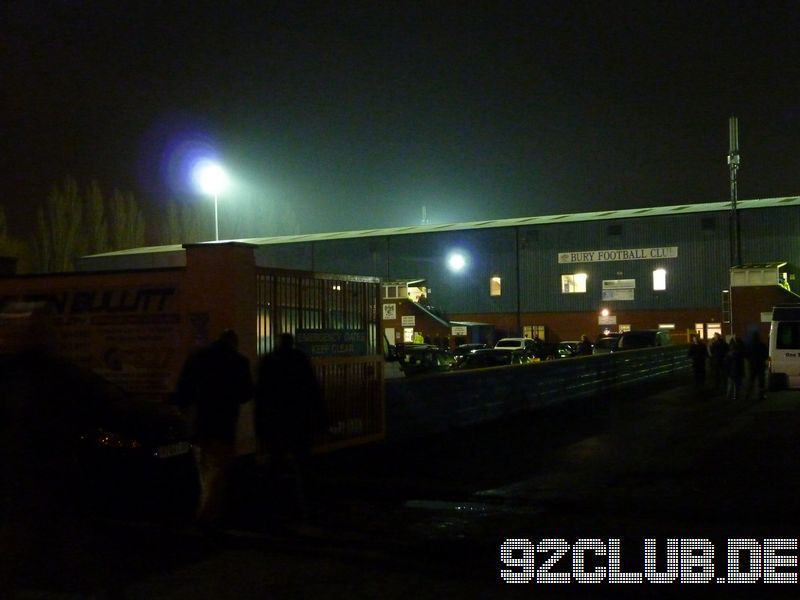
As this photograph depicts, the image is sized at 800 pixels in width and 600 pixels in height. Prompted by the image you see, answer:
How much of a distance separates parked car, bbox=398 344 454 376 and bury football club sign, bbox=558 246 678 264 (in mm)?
31838

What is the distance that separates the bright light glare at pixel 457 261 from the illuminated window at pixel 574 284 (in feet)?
25.4

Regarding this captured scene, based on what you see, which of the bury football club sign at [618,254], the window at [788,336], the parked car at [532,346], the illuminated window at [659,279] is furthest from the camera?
the bury football club sign at [618,254]

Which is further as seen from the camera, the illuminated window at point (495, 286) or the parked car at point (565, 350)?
the illuminated window at point (495, 286)

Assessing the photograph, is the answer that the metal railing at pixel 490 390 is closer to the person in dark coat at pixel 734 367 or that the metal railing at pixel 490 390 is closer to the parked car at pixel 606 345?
the person in dark coat at pixel 734 367

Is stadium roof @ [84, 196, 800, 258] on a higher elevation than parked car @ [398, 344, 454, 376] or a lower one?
higher

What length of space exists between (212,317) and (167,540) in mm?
3624

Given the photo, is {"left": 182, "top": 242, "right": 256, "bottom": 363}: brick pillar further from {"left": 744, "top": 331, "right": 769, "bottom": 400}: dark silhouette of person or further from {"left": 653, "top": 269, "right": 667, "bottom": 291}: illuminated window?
{"left": 653, "top": 269, "right": 667, "bottom": 291}: illuminated window

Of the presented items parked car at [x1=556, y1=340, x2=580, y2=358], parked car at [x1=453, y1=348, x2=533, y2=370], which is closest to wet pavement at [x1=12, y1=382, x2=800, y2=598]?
parked car at [x1=453, y1=348, x2=533, y2=370]

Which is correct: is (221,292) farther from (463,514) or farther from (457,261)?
(457,261)

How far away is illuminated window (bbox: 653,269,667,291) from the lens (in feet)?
206

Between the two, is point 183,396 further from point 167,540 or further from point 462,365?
point 462,365

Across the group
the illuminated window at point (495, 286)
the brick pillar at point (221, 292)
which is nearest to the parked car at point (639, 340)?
the brick pillar at point (221, 292)

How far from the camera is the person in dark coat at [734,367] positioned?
73.8ft

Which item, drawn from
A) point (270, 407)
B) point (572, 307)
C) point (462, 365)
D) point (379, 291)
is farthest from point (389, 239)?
point (270, 407)
